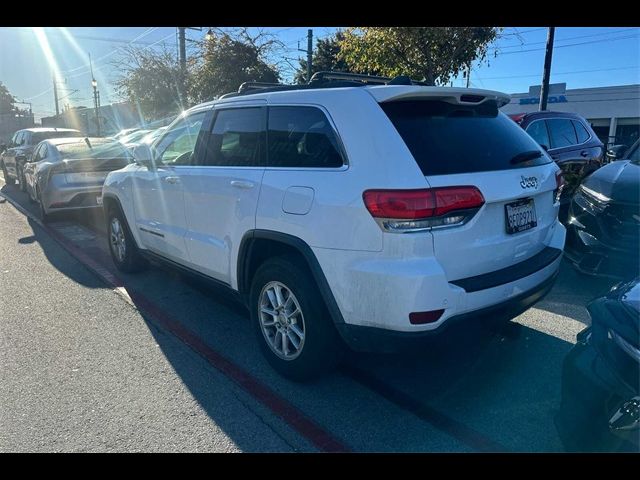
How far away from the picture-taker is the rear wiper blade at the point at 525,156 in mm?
3088

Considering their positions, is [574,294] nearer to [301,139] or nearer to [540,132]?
[301,139]

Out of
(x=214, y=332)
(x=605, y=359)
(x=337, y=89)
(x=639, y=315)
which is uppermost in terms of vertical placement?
(x=337, y=89)

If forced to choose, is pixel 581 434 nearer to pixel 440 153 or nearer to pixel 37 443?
pixel 440 153

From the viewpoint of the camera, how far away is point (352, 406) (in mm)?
3035

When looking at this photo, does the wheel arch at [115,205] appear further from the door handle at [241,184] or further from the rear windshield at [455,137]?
the rear windshield at [455,137]

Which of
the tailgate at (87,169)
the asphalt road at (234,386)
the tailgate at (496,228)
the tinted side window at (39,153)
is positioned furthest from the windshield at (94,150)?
the tailgate at (496,228)

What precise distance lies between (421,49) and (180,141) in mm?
7628

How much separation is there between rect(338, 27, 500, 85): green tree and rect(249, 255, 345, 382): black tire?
8.12 m

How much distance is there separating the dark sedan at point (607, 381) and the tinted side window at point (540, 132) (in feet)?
22.2

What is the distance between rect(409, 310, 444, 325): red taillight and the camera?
2557 millimetres

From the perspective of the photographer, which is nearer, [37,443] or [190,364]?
[37,443]

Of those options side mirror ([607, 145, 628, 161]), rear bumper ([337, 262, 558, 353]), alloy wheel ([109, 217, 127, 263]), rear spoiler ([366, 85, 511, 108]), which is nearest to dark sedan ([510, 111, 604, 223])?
side mirror ([607, 145, 628, 161])
